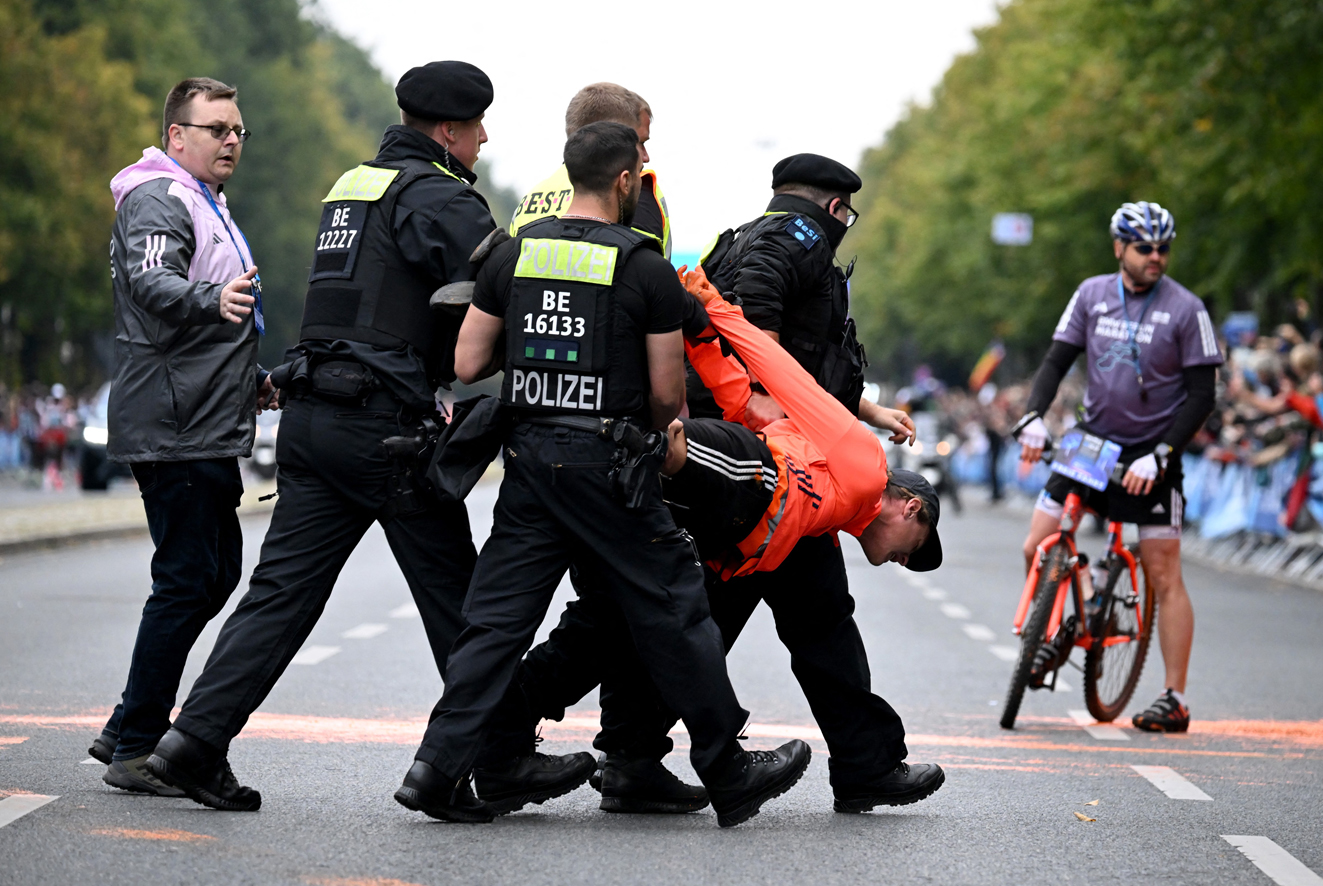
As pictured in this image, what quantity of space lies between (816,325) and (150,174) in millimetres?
2033

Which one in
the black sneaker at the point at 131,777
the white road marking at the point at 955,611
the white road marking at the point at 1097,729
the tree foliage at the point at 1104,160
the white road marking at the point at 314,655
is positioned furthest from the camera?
the tree foliage at the point at 1104,160

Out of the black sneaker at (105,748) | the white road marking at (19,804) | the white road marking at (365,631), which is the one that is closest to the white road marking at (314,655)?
the white road marking at (365,631)

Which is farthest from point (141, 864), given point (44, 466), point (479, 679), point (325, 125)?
point (325, 125)

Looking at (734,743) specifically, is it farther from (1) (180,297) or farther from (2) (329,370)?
(1) (180,297)

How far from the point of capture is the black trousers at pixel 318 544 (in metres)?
5.74

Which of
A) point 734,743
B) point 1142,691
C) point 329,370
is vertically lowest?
point 1142,691

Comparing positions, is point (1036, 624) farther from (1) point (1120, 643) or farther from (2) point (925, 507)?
(2) point (925, 507)

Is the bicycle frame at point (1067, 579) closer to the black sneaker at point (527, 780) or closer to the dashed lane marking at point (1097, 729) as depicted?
the dashed lane marking at point (1097, 729)

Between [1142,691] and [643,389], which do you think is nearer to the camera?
[643,389]

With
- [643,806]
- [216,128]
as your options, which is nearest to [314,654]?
[216,128]

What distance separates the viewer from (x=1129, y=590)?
8828 mm

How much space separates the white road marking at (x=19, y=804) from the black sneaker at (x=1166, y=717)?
14.9 ft

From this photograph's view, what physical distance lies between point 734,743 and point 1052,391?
12.3 feet

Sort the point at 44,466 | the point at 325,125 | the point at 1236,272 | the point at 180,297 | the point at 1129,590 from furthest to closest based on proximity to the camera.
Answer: the point at 325,125
the point at 44,466
the point at 1236,272
the point at 1129,590
the point at 180,297
